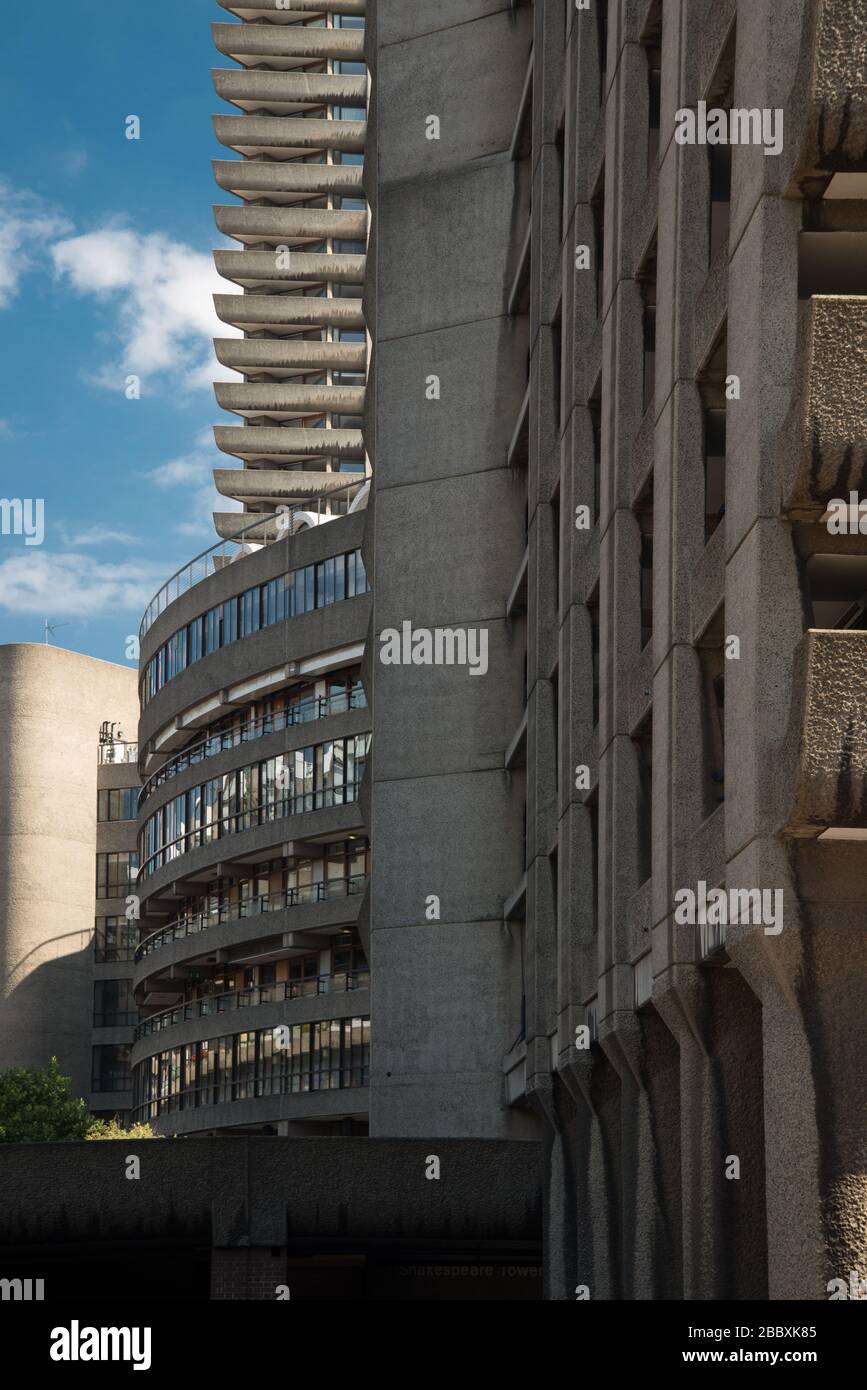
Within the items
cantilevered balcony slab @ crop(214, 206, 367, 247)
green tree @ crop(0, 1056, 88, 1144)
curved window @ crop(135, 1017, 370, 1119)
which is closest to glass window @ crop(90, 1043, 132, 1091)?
curved window @ crop(135, 1017, 370, 1119)

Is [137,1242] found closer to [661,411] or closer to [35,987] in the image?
[661,411]

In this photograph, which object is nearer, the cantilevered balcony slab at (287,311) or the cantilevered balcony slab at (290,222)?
the cantilevered balcony slab at (287,311)

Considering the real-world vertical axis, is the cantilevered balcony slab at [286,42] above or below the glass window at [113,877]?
above

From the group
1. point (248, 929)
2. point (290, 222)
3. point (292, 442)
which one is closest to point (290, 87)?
point (290, 222)

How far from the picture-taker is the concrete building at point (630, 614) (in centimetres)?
1521

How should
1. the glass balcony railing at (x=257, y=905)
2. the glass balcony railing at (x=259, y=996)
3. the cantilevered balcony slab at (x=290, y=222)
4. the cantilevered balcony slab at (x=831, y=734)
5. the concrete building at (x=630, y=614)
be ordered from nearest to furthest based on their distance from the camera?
the cantilevered balcony slab at (x=831, y=734) < the concrete building at (x=630, y=614) < the glass balcony railing at (x=259, y=996) < the glass balcony railing at (x=257, y=905) < the cantilevered balcony slab at (x=290, y=222)

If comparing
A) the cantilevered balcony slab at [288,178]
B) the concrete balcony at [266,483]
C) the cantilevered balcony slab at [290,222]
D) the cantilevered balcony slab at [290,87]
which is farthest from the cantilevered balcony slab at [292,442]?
the cantilevered balcony slab at [290,87]

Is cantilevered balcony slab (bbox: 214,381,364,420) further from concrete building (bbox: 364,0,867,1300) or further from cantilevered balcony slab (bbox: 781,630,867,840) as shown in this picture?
cantilevered balcony slab (bbox: 781,630,867,840)

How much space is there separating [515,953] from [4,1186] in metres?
12.4

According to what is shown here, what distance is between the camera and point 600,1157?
2544cm

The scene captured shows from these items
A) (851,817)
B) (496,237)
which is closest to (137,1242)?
(851,817)

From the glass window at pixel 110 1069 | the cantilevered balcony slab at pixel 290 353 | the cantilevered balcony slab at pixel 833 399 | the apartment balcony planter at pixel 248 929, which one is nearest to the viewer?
the cantilevered balcony slab at pixel 833 399

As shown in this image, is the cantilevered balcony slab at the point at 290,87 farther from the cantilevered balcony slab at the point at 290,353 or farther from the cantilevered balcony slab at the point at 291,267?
the cantilevered balcony slab at the point at 290,353

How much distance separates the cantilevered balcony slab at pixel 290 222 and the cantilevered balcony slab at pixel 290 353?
19.8 ft
